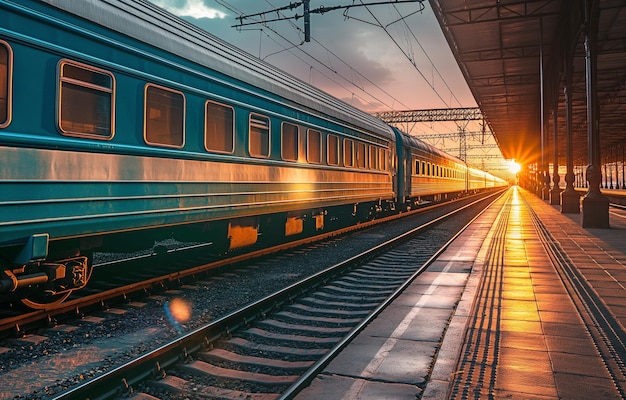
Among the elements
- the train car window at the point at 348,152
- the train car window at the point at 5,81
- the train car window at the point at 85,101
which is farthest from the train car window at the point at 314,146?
the train car window at the point at 5,81

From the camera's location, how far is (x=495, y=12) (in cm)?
2164

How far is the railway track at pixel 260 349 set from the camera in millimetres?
3662

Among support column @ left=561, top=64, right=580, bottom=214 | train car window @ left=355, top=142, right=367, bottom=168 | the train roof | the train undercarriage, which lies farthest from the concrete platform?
support column @ left=561, top=64, right=580, bottom=214

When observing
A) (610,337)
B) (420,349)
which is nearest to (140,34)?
(420,349)

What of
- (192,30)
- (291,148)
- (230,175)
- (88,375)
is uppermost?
(192,30)

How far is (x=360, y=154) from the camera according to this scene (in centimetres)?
1424

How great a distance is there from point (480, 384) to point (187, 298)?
3909 millimetres

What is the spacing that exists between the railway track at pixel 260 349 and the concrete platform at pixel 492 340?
29cm

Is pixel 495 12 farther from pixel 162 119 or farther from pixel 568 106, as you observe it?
pixel 162 119

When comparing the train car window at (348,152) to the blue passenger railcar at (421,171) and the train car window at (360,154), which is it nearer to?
the train car window at (360,154)

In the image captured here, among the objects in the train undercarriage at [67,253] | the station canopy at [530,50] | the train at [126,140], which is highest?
the station canopy at [530,50]

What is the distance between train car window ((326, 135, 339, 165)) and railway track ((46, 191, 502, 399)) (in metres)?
4.92

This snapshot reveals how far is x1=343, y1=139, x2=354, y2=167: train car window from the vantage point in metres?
12.9

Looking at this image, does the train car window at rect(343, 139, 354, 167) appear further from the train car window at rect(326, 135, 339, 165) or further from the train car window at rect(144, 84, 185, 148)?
the train car window at rect(144, 84, 185, 148)
